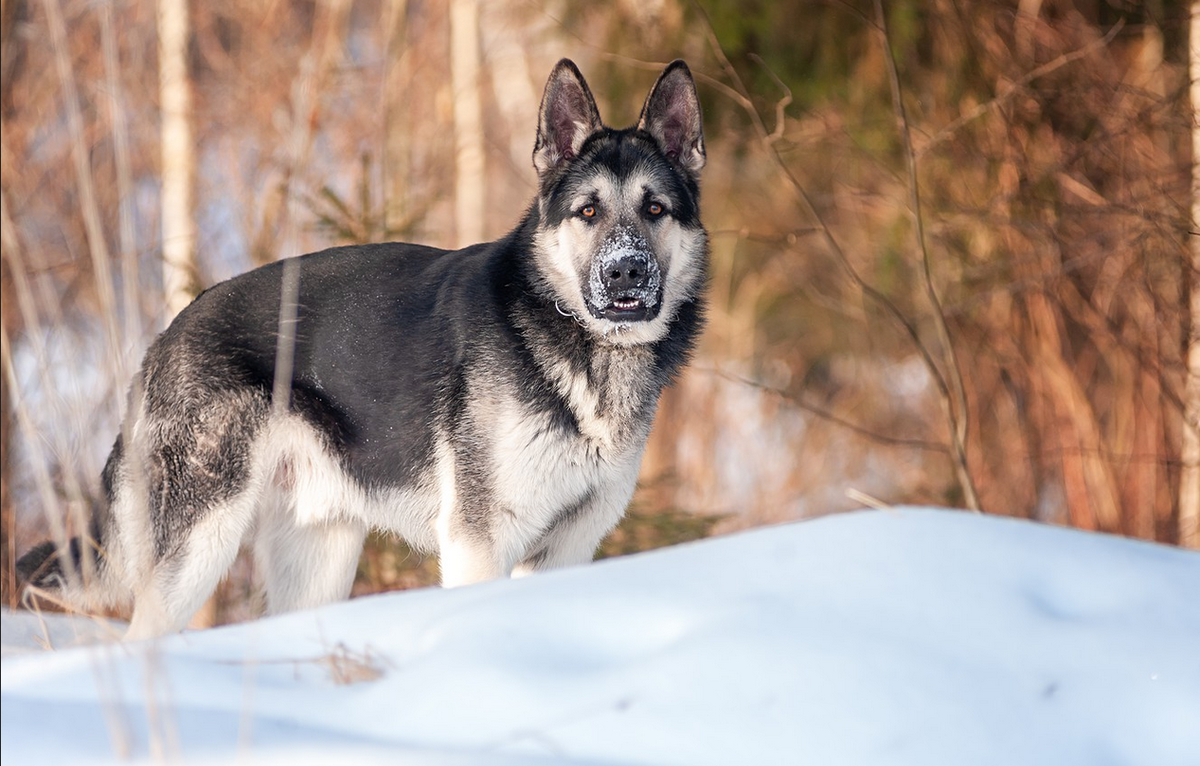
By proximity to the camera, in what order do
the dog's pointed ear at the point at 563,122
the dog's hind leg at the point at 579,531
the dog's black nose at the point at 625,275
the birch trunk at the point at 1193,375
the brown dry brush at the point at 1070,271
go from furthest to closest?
the brown dry brush at the point at 1070,271
the birch trunk at the point at 1193,375
the dog's pointed ear at the point at 563,122
the dog's hind leg at the point at 579,531
the dog's black nose at the point at 625,275

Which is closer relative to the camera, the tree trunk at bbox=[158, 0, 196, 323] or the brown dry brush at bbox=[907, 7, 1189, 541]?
the brown dry brush at bbox=[907, 7, 1189, 541]

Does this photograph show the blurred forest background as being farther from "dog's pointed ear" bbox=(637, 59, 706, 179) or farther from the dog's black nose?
the dog's black nose

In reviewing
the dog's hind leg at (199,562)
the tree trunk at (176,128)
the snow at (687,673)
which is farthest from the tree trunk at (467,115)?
the snow at (687,673)

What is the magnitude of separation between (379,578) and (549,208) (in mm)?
3046

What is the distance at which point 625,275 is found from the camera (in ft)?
12.5

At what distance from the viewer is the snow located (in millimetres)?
1915

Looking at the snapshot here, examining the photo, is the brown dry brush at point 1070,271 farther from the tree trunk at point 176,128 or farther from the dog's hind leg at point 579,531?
the tree trunk at point 176,128

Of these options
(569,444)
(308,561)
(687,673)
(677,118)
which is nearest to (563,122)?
(677,118)

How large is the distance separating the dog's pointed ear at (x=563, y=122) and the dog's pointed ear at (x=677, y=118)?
0.22m

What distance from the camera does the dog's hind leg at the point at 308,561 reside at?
4359 mm

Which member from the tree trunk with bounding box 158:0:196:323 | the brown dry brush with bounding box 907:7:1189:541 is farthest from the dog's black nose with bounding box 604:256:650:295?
the tree trunk with bounding box 158:0:196:323

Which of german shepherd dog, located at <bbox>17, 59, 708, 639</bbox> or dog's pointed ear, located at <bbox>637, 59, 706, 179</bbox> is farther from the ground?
dog's pointed ear, located at <bbox>637, 59, 706, 179</bbox>

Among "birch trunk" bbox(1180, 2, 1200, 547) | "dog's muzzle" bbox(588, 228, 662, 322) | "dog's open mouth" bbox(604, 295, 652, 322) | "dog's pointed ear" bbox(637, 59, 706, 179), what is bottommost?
"birch trunk" bbox(1180, 2, 1200, 547)

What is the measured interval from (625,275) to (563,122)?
31.2 inches
